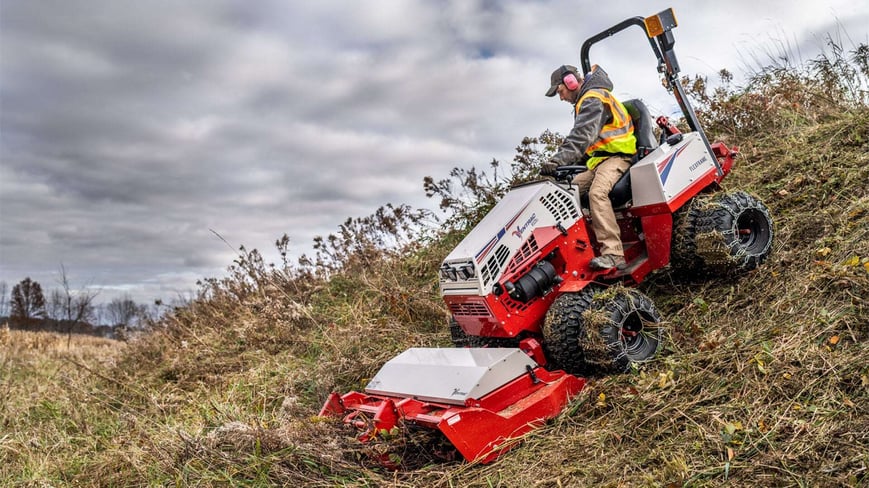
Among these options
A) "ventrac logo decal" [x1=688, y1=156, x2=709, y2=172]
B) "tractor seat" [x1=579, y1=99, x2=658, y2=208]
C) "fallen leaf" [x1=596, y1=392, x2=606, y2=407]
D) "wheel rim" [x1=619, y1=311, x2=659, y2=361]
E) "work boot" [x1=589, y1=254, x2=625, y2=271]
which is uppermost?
"tractor seat" [x1=579, y1=99, x2=658, y2=208]

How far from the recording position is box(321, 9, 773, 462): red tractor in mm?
3957

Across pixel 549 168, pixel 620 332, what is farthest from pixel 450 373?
pixel 549 168

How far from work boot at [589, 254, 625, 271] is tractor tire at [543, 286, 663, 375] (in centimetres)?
17

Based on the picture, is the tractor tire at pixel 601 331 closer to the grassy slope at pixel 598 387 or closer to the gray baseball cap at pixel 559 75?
the grassy slope at pixel 598 387

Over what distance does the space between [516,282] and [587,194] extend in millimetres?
1061

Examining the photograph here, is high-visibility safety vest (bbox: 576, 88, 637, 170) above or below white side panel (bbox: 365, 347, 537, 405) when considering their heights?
above

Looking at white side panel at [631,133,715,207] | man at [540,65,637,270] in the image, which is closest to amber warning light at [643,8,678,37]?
man at [540,65,637,270]

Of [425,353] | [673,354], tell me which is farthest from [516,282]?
[673,354]

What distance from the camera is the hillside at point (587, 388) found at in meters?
3.40

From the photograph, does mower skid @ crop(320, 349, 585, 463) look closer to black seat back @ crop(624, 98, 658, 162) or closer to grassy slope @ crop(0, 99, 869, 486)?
grassy slope @ crop(0, 99, 869, 486)

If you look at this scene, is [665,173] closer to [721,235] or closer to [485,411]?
[721,235]

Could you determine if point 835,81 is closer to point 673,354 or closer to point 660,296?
point 660,296

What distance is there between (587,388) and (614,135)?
192 centimetres

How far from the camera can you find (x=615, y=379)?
4.19m
